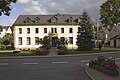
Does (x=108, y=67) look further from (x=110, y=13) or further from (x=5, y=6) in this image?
(x=110, y=13)

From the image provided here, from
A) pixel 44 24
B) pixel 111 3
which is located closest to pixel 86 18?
pixel 44 24

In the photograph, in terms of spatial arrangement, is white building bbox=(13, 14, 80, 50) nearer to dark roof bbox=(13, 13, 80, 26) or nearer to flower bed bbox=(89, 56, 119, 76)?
dark roof bbox=(13, 13, 80, 26)

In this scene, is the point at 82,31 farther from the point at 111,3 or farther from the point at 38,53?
the point at 111,3

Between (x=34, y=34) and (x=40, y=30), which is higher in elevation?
(x=40, y=30)

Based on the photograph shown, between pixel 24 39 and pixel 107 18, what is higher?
pixel 107 18

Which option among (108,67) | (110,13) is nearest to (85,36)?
(108,67)

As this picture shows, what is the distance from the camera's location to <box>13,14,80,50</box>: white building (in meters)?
70.2

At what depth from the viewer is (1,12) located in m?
37.3

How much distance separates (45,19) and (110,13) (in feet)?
108

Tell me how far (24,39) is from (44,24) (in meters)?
6.23

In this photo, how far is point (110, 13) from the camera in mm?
97688

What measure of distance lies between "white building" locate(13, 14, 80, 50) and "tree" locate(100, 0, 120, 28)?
2783 cm

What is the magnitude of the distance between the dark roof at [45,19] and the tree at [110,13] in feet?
89.7

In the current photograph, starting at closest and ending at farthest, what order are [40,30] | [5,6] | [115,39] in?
[5,6], [40,30], [115,39]
